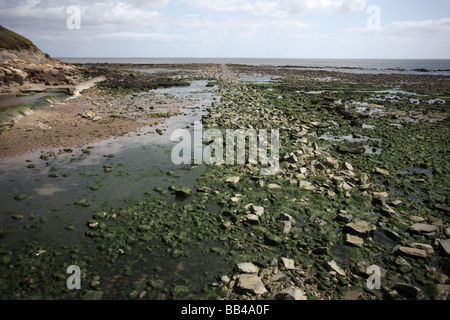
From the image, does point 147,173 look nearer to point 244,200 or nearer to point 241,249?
point 244,200

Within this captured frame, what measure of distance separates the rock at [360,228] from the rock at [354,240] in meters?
0.19

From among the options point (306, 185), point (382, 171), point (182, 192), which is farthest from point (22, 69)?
point (382, 171)

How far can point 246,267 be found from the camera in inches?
202

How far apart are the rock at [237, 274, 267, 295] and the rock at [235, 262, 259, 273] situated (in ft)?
0.40

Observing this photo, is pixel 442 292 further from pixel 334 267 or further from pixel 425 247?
A: pixel 334 267

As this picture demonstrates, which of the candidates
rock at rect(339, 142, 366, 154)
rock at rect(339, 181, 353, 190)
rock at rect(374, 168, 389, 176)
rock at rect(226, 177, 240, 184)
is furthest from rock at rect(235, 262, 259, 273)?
rock at rect(339, 142, 366, 154)

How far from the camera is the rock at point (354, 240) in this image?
600 centimetres

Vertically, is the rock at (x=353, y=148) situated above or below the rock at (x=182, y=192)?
above

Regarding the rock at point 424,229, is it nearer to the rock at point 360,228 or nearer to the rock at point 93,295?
the rock at point 360,228

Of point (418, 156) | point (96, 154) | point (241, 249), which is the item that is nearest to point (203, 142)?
point (96, 154)

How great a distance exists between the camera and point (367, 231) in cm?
630

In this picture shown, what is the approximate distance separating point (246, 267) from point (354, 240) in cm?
315

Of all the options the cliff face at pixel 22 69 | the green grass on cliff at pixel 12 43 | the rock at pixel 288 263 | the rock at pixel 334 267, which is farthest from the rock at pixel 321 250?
the green grass on cliff at pixel 12 43

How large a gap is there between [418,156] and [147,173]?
1369 cm
